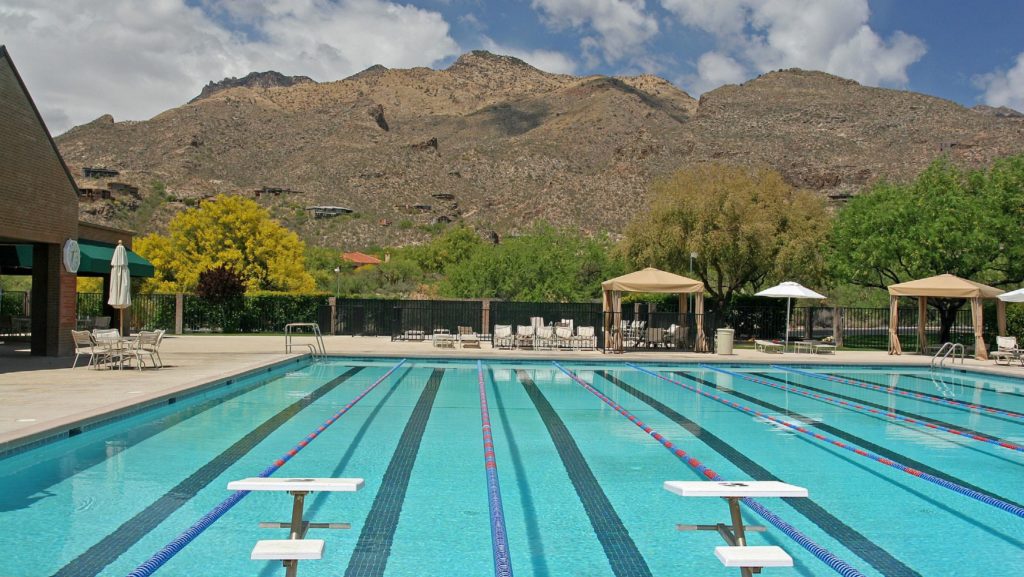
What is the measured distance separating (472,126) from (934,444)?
151198 millimetres

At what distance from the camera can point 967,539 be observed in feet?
20.9

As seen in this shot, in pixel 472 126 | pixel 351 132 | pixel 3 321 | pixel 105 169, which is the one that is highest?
pixel 472 126

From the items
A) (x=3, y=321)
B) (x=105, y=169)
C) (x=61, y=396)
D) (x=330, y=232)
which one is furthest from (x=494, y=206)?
(x=61, y=396)

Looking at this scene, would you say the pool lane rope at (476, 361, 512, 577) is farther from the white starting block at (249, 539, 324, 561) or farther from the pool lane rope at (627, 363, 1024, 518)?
the pool lane rope at (627, 363, 1024, 518)

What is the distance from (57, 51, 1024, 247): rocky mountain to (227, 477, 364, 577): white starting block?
68.0 metres

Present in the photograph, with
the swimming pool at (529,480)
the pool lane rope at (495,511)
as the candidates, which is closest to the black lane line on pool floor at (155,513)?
the swimming pool at (529,480)

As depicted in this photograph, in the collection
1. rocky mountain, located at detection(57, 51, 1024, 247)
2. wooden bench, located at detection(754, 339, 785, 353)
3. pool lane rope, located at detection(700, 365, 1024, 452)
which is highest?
rocky mountain, located at detection(57, 51, 1024, 247)

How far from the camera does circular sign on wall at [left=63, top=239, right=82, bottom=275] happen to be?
16.5 m

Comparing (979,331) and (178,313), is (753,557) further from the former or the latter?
(178,313)

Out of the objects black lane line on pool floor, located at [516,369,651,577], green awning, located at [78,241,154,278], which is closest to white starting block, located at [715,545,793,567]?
black lane line on pool floor, located at [516,369,651,577]

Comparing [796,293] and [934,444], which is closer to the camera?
[934,444]

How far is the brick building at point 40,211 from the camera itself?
47.9ft

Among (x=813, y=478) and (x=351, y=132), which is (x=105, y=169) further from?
(x=813, y=478)

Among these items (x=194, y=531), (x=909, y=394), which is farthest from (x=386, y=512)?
(x=909, y=394)
